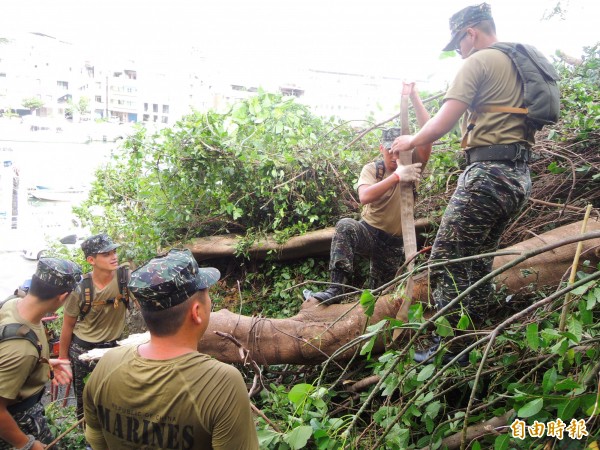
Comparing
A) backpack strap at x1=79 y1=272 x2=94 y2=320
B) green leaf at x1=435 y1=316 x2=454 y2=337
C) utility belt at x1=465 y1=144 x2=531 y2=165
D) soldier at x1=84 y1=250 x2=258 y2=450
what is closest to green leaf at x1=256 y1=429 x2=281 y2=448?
soldier at x1=84 y1=250 x2=258 y2=450

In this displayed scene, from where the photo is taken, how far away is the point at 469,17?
287 centimetres

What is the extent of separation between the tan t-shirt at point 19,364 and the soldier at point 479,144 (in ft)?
7.90

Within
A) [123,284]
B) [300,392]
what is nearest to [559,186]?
[300,392]

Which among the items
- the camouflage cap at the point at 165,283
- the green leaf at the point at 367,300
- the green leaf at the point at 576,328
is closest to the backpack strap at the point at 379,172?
the green leaf at the point at 367,300

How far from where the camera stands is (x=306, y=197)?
5590mm

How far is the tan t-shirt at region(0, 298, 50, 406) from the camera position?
8.09 ft

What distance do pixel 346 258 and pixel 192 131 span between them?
8.70 ft

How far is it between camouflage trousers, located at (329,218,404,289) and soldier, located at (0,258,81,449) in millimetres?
2111

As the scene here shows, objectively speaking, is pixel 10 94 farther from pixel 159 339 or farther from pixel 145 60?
pixel 159 339

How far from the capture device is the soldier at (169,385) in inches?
61.7

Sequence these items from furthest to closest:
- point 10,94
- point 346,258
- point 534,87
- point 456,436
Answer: point 10,94, point 346,258, point 534,87, point 456,436

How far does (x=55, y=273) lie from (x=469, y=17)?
3.09m

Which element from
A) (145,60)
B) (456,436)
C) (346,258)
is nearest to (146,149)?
(346,258)

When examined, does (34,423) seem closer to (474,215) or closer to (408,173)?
(408,173)
